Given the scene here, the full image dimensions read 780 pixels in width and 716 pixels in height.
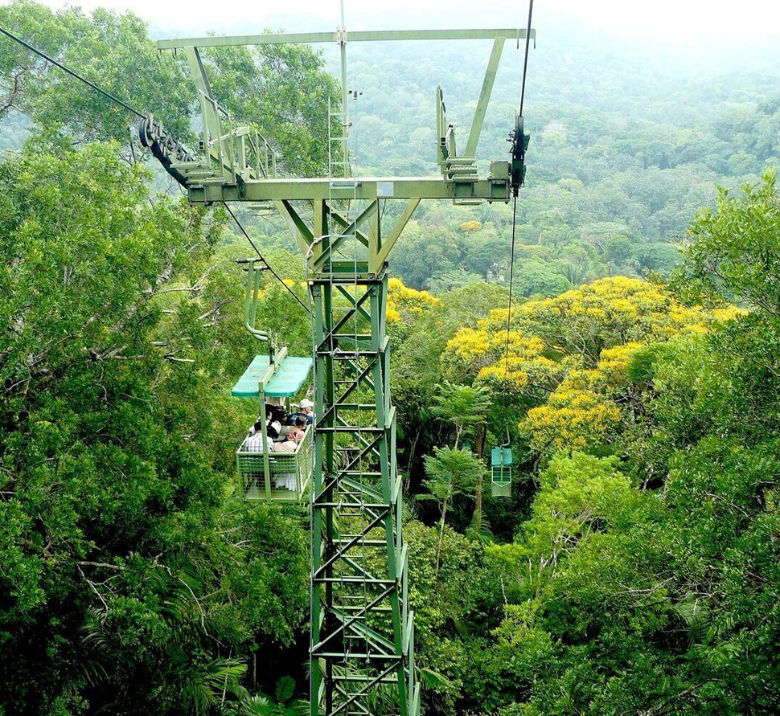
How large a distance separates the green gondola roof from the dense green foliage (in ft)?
2.13

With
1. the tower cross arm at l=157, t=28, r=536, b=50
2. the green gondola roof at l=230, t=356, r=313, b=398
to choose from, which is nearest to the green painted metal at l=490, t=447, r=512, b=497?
the green gondola roof at l=230, t=356, r=313, b=398

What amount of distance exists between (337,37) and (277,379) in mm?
4043

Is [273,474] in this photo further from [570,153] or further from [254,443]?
[570,153]

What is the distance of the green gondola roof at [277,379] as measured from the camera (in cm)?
867

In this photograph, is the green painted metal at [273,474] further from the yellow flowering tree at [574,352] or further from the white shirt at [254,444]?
the yellow flowering tree at [574,352]

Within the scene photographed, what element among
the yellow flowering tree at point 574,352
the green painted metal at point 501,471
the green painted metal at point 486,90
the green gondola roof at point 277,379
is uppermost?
the green painted metal at point 486,90

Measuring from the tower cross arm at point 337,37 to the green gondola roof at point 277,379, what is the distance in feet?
12.2

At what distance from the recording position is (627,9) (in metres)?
150

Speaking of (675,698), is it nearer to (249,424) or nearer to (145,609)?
(145,609)

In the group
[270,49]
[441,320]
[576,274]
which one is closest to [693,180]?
[576,274]

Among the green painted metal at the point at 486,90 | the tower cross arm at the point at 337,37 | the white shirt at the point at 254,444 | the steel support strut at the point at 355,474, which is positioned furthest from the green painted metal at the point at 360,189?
the white shirt at the point at 254,444

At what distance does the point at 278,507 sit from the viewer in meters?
11.6

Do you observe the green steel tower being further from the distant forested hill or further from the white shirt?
the distant forested hill

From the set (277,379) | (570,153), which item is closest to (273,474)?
(277,379)
